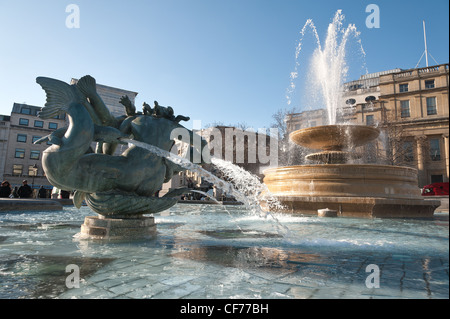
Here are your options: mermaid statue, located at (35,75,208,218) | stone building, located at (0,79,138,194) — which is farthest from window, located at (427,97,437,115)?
mermaid statue, located at (35,75,208,218)

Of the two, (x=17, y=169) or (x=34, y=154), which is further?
(x=34, y=154)

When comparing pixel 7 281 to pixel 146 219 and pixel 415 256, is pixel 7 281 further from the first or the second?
pixel 415 256

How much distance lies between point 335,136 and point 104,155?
11.1m

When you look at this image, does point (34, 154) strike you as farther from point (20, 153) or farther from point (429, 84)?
point (429, 84)

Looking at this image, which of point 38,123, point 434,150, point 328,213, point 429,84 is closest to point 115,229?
point 328,213

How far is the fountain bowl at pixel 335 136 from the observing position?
12.5 metres

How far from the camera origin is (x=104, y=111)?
4984 millimetres

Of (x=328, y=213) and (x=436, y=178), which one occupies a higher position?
(x=436, y=178)

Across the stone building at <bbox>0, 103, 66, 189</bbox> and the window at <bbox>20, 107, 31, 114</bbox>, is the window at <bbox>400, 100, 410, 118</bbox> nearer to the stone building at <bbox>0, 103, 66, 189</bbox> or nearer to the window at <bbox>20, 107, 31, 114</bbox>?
the stone building at <bbox>0, 103, 66, 189</bbox>

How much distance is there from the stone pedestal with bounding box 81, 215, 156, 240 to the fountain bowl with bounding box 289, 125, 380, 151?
9.99 m

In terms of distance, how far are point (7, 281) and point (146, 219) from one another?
8.20ft

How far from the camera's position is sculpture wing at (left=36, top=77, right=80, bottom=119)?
437cm

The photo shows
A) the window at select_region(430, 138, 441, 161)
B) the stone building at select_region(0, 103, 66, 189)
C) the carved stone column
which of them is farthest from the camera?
the stone building at select_region(0, 103, 66, 189)

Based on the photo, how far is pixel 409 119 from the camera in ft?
137
